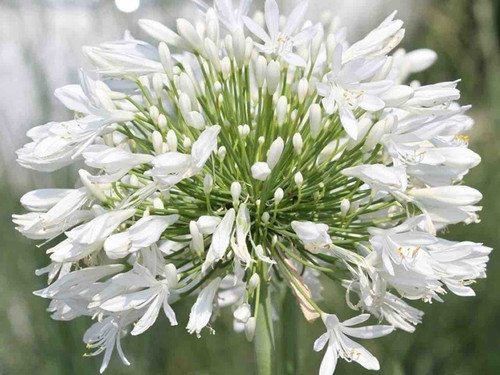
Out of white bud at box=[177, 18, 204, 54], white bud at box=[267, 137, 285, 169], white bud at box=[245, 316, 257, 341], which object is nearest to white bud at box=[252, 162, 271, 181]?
white bud at box=[267, 137, 285, 169]

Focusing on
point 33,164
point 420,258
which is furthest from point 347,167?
point 33,164

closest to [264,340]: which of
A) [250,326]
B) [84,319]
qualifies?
[250,326]

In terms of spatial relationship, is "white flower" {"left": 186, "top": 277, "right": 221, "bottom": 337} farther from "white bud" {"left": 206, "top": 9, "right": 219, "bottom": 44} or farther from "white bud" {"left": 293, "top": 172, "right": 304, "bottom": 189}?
"white bud" {"left": 206, "top": 9, "right": 219, "bottom": 44}

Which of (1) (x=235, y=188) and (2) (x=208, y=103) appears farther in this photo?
(2) (x=208, y=103)

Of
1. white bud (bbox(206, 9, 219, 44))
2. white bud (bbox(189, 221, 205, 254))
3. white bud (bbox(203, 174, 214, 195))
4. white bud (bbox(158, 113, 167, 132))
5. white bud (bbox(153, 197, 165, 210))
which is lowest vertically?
white bud (bbox(189, 221, 205, 254))

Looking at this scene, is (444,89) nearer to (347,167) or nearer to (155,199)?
(347,167)

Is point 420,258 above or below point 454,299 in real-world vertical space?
above
